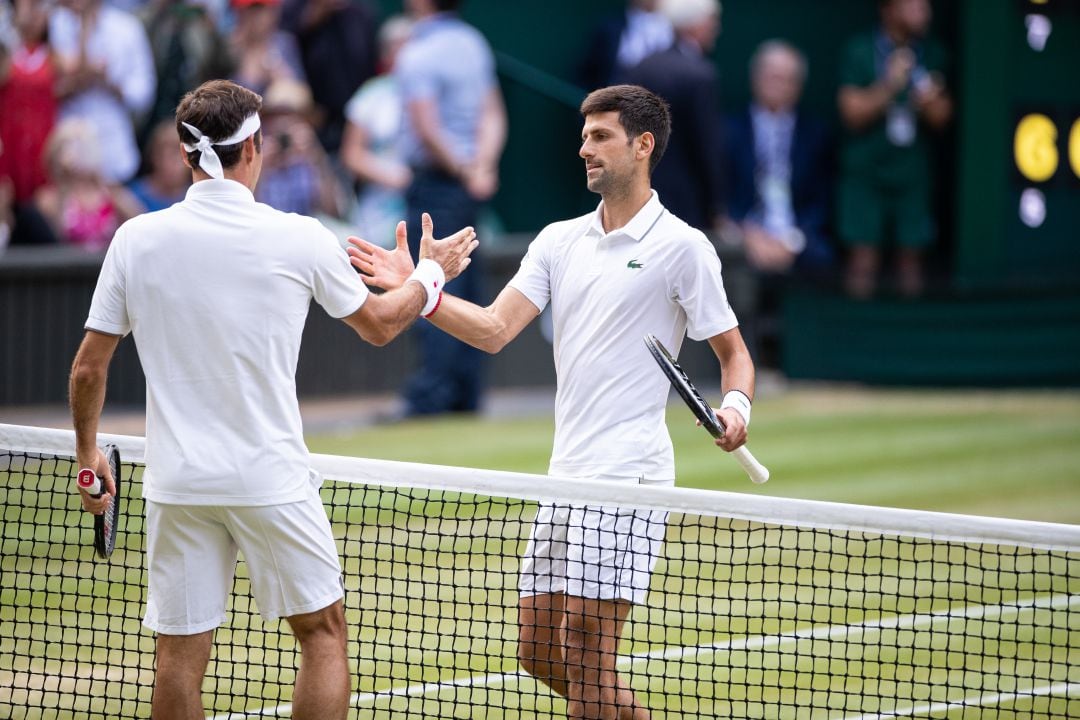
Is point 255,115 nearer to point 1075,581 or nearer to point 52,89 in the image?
point 1075,581

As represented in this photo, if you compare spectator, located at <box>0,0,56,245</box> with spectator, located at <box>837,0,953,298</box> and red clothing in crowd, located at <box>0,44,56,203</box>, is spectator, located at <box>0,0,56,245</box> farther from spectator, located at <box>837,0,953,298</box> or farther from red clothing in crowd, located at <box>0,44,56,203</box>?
spectator, located at <box>837,0,953,298</box>

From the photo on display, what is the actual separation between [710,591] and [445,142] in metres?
5.36

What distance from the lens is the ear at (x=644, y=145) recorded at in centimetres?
587

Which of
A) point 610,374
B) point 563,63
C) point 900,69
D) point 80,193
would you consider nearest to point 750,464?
point 610,374

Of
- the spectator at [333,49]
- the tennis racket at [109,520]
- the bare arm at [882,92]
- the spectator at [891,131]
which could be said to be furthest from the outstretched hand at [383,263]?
the bare arm at [882,92]

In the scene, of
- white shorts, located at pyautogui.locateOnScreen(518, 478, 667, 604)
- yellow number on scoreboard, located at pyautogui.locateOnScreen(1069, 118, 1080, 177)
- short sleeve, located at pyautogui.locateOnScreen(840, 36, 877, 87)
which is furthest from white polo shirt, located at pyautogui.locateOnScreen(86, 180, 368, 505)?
short sleeve, located at pyautogui.locateOnScreen(840, 36, 877, 87)

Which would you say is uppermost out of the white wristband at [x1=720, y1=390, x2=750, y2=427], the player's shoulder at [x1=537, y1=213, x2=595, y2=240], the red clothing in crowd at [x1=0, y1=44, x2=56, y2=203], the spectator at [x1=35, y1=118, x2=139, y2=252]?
the red clothing in crowd at [x1=0, y1=44, x2=56, y2=203]

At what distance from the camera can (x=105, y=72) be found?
44.1 feet

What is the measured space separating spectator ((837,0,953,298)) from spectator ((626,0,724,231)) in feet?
8.31

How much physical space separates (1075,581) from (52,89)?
865 cm

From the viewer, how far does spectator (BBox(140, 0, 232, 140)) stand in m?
13.9

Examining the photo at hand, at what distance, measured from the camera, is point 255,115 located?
207 inches

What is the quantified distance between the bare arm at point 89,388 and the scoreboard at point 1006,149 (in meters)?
11.0

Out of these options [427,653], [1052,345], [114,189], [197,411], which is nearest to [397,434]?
[114,189]
